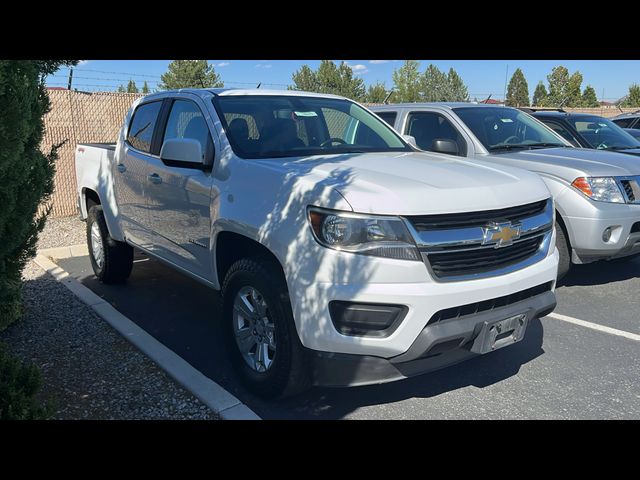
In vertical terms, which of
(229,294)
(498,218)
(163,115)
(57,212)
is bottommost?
(57,212)

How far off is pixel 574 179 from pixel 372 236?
344 cm

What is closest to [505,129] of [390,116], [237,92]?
[390,116]

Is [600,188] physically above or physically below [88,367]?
above

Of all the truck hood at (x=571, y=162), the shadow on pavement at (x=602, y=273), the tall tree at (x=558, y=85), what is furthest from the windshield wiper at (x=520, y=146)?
the tall tree at (x=558, y=85)

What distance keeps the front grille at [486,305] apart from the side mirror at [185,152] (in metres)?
1.99

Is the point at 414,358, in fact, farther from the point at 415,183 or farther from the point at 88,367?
the point at 88,367

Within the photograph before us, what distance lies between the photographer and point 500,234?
3.23m

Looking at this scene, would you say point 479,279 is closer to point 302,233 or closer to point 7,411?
point 302,233

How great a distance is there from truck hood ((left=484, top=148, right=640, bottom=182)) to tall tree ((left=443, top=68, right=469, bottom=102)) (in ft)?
116

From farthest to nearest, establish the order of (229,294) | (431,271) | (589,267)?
(589,267) < (229,294) < (431,271)

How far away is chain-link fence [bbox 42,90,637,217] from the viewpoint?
10.1m

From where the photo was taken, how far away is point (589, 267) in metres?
6.95

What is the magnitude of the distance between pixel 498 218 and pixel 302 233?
1.17m
